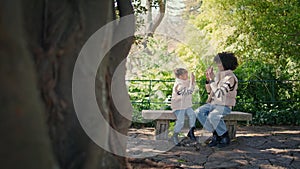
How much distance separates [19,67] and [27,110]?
0.53 ft

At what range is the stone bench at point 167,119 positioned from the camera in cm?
696

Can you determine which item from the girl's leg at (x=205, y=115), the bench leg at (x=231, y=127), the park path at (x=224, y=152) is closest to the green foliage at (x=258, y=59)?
the park path at (x=224, y=152)

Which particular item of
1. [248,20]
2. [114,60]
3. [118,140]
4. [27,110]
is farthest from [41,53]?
[248,20]

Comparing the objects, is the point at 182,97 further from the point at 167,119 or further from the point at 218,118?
the point at 218,118

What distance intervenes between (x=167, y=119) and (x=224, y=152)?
148 cm

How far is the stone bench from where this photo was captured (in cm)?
696

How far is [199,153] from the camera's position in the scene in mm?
5922

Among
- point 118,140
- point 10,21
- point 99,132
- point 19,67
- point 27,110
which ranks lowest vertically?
point 118,140

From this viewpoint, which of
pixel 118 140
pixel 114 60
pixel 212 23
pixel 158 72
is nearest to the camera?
pixel 114 60

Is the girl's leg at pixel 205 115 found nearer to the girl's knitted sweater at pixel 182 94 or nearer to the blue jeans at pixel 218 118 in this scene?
the blue jeans at pixel 218 118

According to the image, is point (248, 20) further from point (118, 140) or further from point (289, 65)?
point (118, 140)

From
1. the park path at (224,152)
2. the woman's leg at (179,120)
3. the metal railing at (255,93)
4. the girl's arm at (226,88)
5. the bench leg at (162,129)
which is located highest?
the girl's arm at (226,88)

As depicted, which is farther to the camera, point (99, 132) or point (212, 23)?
point (212, 23)

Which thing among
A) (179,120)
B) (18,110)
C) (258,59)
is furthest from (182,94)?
(18,110)
